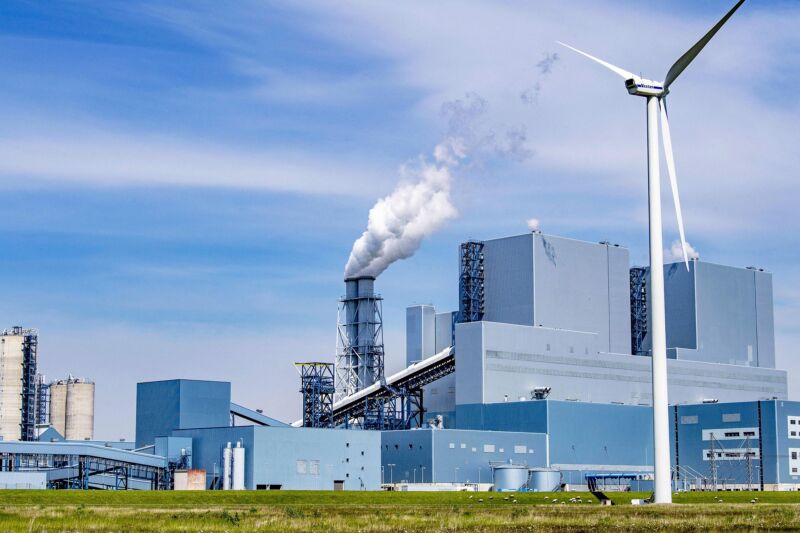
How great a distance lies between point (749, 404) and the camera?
111 m

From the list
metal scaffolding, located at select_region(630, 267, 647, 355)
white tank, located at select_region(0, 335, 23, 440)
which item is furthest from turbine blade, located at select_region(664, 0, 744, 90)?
metal scaffolding, located at select_region(630, 267, 647, 355)

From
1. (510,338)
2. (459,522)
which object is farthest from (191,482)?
(459,522)

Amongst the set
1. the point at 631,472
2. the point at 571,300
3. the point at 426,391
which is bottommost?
the point at 631,472

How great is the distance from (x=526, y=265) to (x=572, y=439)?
16690 mm

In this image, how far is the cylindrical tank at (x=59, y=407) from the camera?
128375 millimetres

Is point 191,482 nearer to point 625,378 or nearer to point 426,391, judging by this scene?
point 426,391

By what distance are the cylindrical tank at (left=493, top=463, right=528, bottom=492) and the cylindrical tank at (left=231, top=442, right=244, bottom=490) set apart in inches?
908

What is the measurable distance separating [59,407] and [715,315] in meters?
69.8

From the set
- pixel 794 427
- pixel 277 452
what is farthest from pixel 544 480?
pixel 794 427

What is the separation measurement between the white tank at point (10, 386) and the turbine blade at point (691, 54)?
75.7 metres

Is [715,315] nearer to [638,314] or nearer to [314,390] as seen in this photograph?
[638,314]

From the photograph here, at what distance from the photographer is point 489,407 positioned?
360ft

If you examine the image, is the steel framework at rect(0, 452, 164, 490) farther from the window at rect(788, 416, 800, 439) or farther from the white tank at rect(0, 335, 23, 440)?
the window at rect(788, 416, 800, 439)

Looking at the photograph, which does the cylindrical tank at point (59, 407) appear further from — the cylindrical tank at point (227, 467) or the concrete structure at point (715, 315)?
the concrete structure at point (715, 315)
